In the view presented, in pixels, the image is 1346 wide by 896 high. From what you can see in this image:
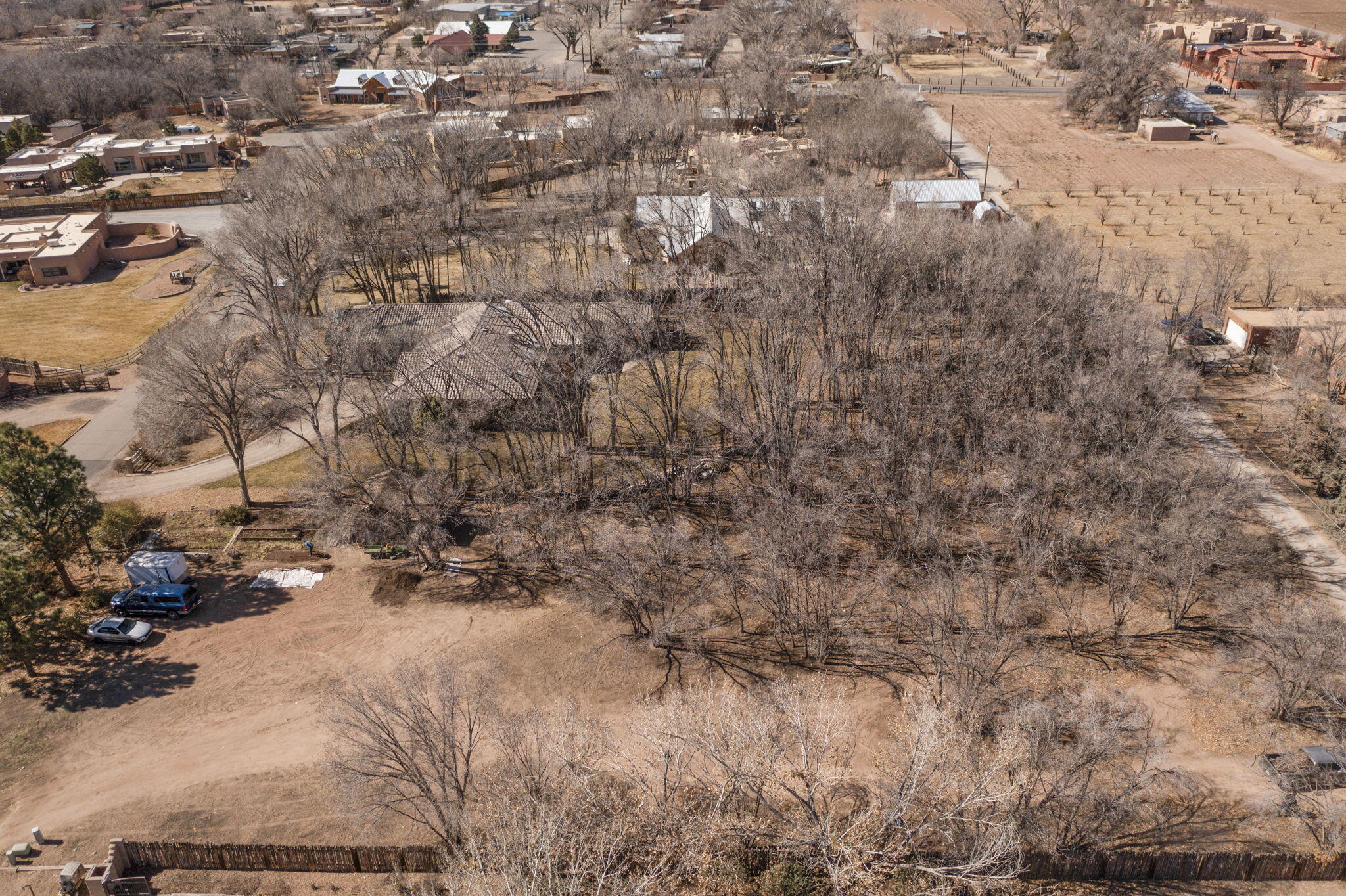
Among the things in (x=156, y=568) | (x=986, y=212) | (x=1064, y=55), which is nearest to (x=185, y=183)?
(x=156, y=568)

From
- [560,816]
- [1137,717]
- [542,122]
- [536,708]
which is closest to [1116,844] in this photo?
[1137,717]

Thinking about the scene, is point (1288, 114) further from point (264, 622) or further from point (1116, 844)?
point (264, 622)

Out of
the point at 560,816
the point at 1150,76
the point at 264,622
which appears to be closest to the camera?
the point at 560,816

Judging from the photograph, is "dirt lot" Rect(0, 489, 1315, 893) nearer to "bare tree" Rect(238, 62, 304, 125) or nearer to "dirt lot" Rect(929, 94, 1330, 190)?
"dirt lot" Rect(929, 94, 1330, 190)

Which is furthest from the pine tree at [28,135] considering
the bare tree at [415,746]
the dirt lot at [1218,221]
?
the dirt lot at [1218,221]

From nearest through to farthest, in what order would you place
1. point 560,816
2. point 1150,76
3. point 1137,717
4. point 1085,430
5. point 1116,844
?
point 560,816 < point 1116,844 < point 1137,717 < point 1085,430 < point 1150,76

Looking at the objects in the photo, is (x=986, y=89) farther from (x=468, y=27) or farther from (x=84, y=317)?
(x=84, y=317)
